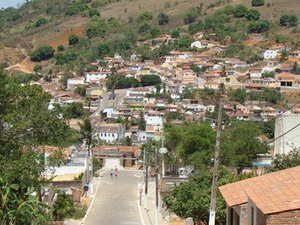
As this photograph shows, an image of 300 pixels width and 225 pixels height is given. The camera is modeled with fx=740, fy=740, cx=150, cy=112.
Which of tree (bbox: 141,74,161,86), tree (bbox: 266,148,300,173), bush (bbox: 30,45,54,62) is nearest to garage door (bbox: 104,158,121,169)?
tree (bbox: 266,148,300,173)

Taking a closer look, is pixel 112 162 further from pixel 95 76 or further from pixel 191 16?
pixel 191 16

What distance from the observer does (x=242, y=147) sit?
1271 inches

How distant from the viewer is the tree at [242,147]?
3134cm

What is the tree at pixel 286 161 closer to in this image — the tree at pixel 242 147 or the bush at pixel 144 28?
the tree at pixel 242 147

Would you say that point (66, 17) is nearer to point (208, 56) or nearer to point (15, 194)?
point (208, 56)

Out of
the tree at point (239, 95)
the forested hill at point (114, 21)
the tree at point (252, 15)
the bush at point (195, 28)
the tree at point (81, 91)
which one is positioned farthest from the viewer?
the forested hill at point (114, 21)

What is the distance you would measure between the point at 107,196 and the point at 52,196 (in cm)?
894

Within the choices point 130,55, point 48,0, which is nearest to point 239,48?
point 130,55

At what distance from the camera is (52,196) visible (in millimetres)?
23203

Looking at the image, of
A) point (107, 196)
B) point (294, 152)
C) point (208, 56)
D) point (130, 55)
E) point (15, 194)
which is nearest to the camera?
point (15, 194)

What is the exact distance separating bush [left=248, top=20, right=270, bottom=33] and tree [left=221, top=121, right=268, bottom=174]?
8251 centimetres

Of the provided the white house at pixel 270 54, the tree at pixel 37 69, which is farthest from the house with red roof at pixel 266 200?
the tree at pixel 37 69

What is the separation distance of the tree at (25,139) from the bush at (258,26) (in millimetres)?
98580

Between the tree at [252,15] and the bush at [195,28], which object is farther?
the tree at [252,15]
